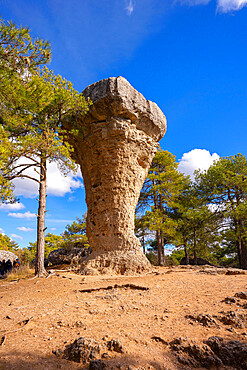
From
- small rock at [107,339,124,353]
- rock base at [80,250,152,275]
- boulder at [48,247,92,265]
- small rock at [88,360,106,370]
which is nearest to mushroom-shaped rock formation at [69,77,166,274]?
rock base at [80,250,152,275]

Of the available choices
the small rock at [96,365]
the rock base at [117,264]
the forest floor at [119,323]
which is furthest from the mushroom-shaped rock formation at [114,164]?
the small rock at [96,365]

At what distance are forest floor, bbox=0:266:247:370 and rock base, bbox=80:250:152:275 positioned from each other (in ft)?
10.3

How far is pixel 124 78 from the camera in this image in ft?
32.1

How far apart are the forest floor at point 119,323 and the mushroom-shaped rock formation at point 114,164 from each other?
3.92 meters

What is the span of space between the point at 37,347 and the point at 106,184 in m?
7.75

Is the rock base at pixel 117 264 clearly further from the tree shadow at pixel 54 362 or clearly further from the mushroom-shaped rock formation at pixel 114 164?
the tree shadow at pixel 54 362

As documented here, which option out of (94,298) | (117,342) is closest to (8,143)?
(94,298)

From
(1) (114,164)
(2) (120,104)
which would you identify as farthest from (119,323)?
(2) (120,104)

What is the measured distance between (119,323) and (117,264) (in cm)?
571

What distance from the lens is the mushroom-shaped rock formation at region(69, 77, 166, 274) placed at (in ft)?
30.3

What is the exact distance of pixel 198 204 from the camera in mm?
15867

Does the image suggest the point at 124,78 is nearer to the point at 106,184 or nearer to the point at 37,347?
the point at 106,184

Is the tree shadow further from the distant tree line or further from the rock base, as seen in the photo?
the distant tree line

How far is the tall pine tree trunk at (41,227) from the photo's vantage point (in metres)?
8.08
